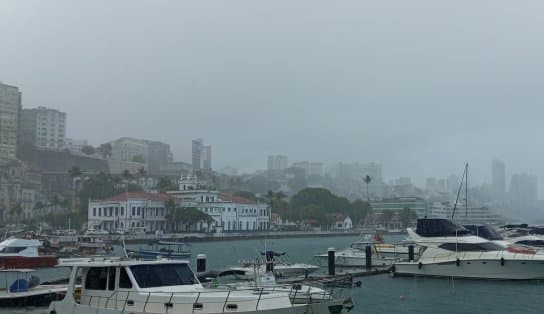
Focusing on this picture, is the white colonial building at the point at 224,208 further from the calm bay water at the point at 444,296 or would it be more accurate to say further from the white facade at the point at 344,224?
the calm bay water at the point at 444,296

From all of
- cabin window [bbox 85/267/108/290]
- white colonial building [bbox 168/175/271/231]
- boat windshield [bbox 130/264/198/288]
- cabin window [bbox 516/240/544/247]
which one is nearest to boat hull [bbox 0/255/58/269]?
cabin window [bbox 85/267/108/290]

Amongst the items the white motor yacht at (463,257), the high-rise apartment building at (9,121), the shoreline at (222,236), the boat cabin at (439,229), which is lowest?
the shoreline at (222,236)

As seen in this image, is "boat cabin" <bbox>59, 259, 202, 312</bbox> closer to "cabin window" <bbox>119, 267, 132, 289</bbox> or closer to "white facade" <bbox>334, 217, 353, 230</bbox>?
"cabin window" <bbox>119, 267, 132, 289</bbox>

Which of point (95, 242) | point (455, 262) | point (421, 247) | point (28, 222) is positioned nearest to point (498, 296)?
point (455, 262)

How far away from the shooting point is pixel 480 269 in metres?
37.0

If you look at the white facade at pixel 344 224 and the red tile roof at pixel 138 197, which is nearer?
the red tile roof at pixel 138 197

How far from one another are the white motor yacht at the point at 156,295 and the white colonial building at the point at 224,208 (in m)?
105

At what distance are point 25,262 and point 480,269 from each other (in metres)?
35.4

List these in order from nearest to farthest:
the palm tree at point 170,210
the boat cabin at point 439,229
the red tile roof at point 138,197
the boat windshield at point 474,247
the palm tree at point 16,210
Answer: the boat windshield at point 474,247, the boat cabin at point 439,229, the red tile roof at point 138,197, the palm tree at point 170,210, the palm tree at point 16,210

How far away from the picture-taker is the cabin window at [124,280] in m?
17.8

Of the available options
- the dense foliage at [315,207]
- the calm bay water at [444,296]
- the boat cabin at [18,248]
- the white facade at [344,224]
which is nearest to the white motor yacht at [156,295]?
the calm bay water at [444,296]

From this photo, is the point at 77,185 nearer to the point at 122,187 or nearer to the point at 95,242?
the point at 122,187

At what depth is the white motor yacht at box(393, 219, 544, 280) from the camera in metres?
36.4

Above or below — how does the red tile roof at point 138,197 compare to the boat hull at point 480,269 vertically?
above
